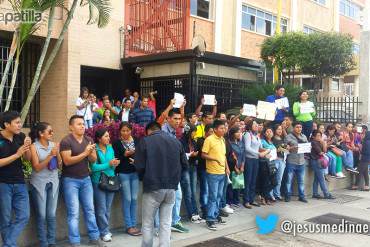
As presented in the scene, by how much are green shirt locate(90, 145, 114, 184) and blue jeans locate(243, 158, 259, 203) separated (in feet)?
10.5

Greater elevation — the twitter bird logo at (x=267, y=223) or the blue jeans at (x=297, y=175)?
the blue jeans at (x=297, y=175)

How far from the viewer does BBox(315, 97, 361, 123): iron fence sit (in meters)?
14.5

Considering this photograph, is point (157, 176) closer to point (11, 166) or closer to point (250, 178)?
point (11, 166)

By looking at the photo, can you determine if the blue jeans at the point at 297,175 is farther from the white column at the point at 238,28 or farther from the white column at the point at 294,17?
the white column at the point at 294,17

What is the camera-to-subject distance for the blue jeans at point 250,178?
27.9ft

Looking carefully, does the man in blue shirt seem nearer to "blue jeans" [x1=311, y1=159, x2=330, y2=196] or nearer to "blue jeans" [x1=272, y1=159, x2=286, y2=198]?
"blue jeans" [x1=311, y1=159, x2=330, y2=196]

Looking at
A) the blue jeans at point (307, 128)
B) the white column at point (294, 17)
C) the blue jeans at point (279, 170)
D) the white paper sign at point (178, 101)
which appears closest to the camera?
the white paper sign at point (178, 101)

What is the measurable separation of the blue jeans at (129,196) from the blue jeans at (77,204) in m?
0.70

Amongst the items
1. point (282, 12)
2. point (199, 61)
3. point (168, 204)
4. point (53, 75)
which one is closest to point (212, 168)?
point (168, 204)

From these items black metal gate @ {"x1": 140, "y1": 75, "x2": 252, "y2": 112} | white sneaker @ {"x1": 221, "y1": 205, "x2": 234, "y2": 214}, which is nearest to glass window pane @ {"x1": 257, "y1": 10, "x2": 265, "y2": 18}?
black metal gate @ {"x1": 140, "y1": 75, "x2": 252, "y2": 112}

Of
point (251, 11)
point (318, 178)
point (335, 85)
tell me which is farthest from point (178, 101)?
point (335, 85)

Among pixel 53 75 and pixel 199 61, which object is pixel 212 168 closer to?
pixel 199 61

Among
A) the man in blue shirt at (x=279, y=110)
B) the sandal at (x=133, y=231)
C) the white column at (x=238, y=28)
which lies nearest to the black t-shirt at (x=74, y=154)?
the sandal at (x=133, y=231)

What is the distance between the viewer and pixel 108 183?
6184mm
